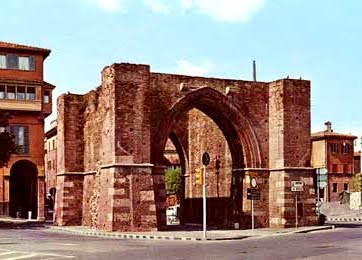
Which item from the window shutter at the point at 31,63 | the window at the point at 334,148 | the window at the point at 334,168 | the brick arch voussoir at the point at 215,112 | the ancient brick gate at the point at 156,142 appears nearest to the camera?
the ancient brick gate at the point at 156,142

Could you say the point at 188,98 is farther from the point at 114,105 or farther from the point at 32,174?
the point at 32,174

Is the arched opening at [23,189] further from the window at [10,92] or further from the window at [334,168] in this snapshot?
the window at [334,168]

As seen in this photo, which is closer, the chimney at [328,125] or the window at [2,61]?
the window at [2,61]

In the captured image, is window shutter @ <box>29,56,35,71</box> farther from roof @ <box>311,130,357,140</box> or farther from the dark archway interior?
roof @ <box>311,130,357,140</box>

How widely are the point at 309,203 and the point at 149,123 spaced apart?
985cm

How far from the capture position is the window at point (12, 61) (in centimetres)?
6000

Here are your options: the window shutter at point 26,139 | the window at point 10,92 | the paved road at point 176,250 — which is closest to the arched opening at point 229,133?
the paved road at point 176,250

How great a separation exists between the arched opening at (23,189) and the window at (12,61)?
8202mm

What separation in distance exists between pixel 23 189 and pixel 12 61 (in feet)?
39.5

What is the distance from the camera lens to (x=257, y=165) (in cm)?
3856

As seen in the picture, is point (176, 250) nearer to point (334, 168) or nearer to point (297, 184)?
point (297, 184)

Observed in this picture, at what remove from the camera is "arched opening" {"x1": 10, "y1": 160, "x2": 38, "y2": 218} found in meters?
62.5

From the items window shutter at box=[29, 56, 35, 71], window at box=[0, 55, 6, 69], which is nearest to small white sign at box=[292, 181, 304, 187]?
window shutter at box=[29, 56, 35, 71]

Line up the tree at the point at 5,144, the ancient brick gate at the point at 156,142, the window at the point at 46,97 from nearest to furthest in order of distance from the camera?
the ancient brick gate at the point at 156,142, the tree at the point at 5,144, the window at the point at 46,97
